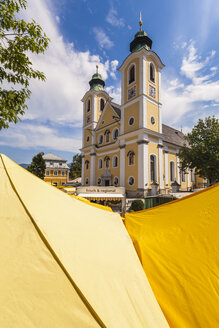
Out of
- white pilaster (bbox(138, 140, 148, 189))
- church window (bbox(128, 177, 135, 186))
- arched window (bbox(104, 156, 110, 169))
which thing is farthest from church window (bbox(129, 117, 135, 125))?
church window (bbox(128, 177, 135, 186))

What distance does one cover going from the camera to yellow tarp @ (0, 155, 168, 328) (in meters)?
0.91

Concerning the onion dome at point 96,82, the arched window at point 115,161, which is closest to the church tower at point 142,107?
the arched window at point 115,161

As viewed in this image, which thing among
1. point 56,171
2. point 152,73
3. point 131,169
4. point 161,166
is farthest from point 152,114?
point 56,171

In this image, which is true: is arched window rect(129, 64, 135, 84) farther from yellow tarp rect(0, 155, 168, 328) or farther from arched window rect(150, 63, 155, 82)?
yellow tarp rect(0, 155, 168, 328)

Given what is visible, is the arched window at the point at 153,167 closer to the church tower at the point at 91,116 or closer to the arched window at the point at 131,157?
the arched window at the point at 131,157

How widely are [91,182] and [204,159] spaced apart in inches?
679

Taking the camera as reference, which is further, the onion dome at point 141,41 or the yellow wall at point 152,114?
the onion dome at point 141,41

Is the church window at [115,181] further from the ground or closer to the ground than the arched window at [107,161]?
closer to the ground

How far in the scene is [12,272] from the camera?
1.03 meters

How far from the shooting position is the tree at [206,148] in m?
14.8

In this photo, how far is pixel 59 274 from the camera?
3.52ft

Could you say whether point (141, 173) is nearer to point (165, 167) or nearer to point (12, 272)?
point (165, 167)

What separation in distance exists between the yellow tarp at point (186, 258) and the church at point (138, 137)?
1513 cm

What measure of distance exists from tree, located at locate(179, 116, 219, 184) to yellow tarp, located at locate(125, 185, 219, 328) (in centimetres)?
1464
